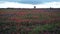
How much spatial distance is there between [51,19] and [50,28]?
0.16 meters

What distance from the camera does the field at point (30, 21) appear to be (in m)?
1.81

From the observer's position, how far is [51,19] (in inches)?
74.1

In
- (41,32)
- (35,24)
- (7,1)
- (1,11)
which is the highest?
(7,1)

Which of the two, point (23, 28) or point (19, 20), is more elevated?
point (19, 20)

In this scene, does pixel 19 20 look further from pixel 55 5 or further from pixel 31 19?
pixel 55 5

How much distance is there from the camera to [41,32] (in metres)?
1.79

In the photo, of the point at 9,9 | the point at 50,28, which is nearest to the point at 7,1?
the point at 9,9

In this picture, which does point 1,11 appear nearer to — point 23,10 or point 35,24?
point 23,10

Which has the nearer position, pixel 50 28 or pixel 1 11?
pixel 50 28

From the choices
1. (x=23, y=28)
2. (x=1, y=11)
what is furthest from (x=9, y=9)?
(x=23, y=28)

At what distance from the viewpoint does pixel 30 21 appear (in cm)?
188

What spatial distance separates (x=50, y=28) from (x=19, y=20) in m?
0.54

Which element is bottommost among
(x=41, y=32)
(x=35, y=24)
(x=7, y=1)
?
(x=41, y=32)

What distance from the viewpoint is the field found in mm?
1813
